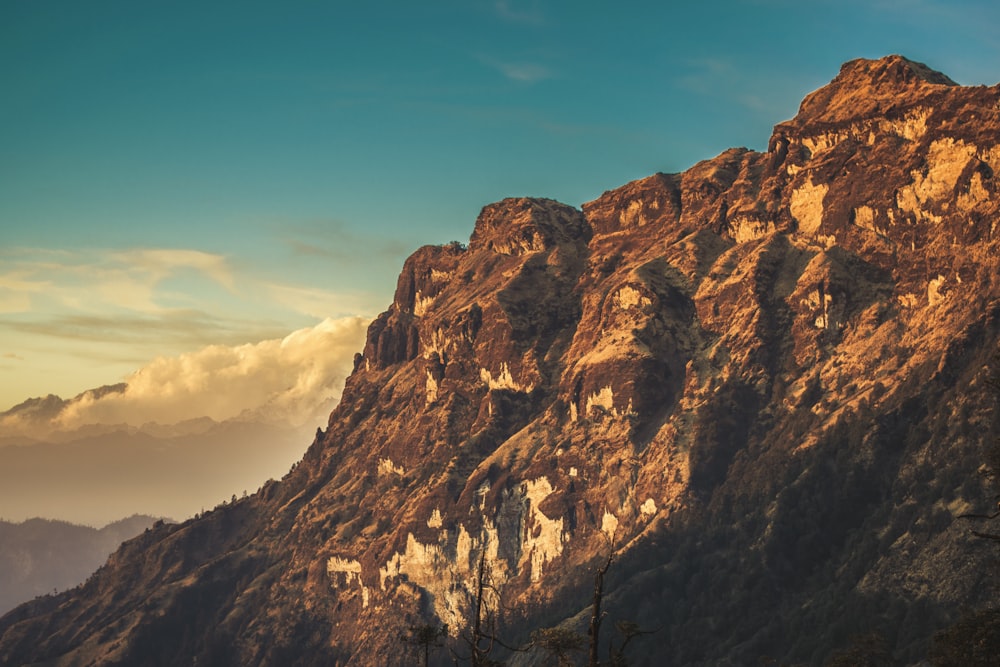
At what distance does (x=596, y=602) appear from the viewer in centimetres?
8806

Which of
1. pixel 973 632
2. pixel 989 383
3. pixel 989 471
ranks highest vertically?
pixel 989 383

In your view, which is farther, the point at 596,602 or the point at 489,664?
the point at 489,664

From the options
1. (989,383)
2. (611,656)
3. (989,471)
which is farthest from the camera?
(989,471)

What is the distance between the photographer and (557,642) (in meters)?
113

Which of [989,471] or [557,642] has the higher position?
[989,471]

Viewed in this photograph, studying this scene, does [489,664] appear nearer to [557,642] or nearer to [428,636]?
[557,642]

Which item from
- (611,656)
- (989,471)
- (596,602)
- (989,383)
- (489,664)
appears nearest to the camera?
(596,602)

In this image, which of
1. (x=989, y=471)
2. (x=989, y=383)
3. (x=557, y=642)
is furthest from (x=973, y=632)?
(x=557, y=642)

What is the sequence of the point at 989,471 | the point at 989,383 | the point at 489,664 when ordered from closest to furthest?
the point at 989,383 < the point at 489,664 < the point at 989,471

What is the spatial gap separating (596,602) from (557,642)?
26.9m

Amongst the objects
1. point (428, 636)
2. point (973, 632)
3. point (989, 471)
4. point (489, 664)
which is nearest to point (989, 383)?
point (989, 471)

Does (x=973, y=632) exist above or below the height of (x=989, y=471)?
below

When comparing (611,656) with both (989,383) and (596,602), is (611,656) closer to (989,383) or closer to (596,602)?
(596,602)

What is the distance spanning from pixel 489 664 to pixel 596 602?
101ft
